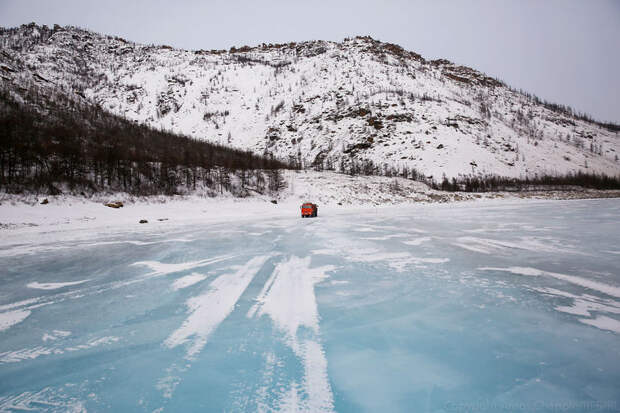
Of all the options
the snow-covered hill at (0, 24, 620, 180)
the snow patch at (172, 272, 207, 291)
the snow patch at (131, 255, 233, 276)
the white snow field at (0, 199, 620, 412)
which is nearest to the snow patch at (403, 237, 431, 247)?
the white snow field at (0, 199, 620, 412)

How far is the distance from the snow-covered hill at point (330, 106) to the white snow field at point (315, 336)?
128 ft

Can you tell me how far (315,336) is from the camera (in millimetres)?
2934

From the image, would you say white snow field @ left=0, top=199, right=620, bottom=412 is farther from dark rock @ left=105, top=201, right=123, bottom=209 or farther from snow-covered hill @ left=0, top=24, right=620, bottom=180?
snow-covered hill @ left=0, top=24, right=620, bottom=180

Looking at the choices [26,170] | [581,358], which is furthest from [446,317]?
[26,170]

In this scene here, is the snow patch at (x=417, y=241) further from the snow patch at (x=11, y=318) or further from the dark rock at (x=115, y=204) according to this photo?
the dark rock at (x=115, y=204)

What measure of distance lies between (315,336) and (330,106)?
83.3m

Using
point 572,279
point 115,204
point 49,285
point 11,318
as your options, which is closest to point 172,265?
point 49,285

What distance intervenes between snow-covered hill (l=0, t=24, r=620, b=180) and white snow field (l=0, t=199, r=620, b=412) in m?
38.9

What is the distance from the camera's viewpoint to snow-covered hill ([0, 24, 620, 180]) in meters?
63.7

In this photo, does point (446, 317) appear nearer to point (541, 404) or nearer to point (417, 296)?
point (417, 296)

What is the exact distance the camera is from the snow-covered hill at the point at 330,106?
209 feet

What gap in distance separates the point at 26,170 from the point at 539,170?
82547 millimetres

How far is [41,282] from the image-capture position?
4984mm

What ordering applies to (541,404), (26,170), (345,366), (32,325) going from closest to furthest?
(541,404)
(345,366)
(32,325)
(26,170)
